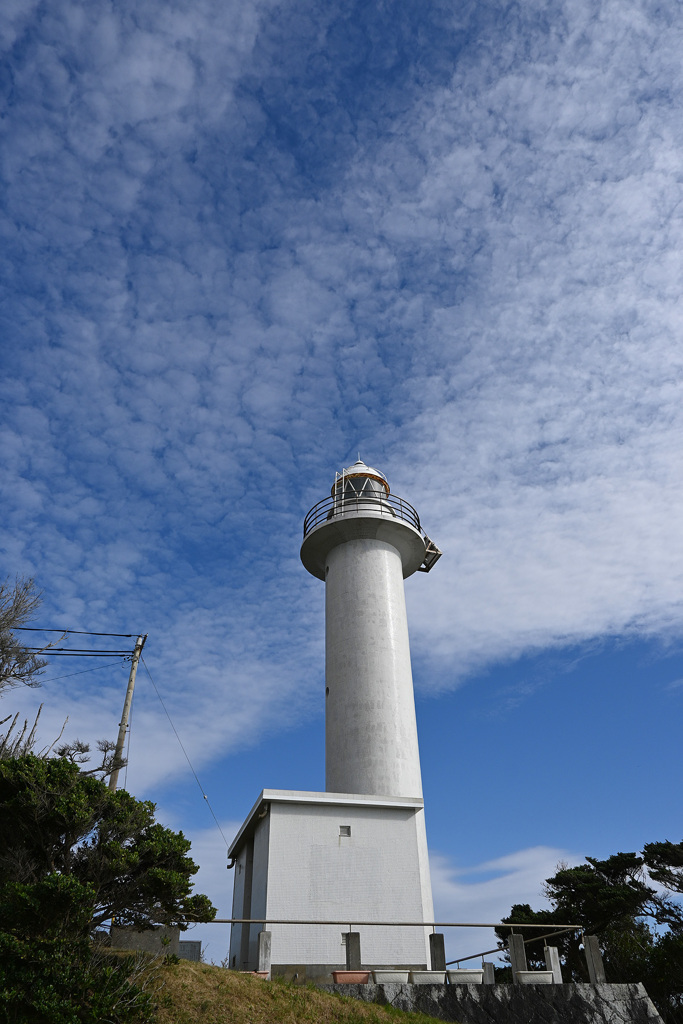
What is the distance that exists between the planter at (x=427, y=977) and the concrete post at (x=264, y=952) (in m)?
2.80

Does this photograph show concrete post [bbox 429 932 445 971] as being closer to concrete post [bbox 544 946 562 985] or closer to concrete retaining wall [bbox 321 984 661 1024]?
concrete retaining wall [bbox 321 984 661 1024]

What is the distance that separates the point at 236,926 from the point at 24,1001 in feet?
38.9

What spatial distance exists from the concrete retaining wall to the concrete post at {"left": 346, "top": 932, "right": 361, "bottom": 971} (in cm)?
45

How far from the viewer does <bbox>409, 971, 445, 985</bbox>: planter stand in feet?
44.2

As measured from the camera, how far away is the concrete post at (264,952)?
12849mm

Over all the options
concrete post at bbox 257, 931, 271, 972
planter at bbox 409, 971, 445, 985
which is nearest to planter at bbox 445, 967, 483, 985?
planter at bbox 409, 971, 445, 985

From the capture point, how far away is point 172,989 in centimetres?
1070

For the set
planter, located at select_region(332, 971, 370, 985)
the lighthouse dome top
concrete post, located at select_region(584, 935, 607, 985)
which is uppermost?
the lighthouse dome top

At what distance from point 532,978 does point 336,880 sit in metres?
4.58

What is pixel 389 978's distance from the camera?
13.1 m

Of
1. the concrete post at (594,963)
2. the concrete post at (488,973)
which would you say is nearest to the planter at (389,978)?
the concrete post at (488,973)

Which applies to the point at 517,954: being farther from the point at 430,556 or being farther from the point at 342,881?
the point at 430,556

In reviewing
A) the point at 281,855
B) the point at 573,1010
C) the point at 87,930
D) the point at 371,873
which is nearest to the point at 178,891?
the point at 87,930

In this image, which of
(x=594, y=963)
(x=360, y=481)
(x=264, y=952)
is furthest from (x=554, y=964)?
(x=360, y=481)
